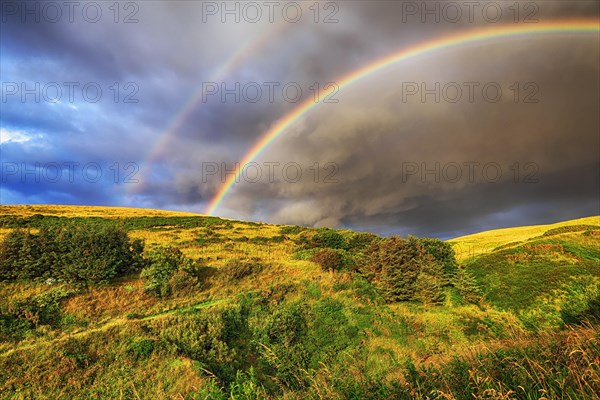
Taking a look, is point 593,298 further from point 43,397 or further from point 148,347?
point 43,397

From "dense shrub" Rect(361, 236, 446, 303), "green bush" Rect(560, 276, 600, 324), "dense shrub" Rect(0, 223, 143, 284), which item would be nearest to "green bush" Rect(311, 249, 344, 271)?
"dense shrub" Rect(361, 236, 446, 303)

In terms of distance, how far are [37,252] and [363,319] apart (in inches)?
741

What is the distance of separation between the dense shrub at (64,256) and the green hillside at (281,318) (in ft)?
0.24

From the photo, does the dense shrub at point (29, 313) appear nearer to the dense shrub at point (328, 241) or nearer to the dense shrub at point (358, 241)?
the dense shrub at point (328, 241)

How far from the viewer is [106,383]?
Answer: 10.4m

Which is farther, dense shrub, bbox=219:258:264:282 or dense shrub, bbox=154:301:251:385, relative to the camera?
dense shrub, bbox=219:258:264:282

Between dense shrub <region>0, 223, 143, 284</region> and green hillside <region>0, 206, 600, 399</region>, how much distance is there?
2.8 inches

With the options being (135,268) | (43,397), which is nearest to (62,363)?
(43,397)

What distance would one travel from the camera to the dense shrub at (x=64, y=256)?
658 inches

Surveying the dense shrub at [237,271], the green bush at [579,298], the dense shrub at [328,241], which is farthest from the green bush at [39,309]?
the dense shrub at [328,241]

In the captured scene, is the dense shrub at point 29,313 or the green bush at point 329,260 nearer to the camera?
the dense shrub at point 29,313

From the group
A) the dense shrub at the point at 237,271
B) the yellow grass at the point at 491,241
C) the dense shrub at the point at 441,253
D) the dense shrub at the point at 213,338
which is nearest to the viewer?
the dense shrub at the point at 213,338

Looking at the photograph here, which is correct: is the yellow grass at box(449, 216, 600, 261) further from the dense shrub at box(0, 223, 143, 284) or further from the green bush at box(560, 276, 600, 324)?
the dense shrub at box(0, 223, 143, 284)

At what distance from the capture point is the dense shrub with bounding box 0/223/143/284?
1672 centimetres
